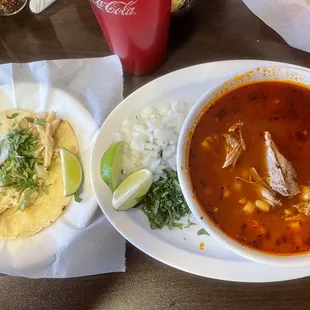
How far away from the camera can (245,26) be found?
6.25 feet

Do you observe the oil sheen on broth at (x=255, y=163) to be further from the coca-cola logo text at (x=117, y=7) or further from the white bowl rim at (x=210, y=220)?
the coca-cola logo text at (x=117, y=7)

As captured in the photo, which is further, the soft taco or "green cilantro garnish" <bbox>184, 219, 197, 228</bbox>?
the soft taco

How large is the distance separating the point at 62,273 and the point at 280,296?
27.4 inches

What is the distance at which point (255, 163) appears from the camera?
1.46m

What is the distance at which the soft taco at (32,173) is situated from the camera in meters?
1.78

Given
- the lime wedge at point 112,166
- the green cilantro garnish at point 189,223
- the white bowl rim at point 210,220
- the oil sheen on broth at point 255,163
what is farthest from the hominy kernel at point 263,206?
the lime wedge at point 112,166

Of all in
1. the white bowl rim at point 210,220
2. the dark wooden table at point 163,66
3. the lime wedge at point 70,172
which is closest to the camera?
the white bowl rim at point 210,220

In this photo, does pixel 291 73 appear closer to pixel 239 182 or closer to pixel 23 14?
pixel 239 182

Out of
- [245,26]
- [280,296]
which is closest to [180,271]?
[280,296]

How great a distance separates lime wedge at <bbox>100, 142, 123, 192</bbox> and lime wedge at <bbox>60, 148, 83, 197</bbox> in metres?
0.18

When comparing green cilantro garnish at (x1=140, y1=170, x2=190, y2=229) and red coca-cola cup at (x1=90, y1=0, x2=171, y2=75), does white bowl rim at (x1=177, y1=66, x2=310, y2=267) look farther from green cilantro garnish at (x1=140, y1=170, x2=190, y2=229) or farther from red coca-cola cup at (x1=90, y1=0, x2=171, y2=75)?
red coca-cola cup at (x1=90, y1=0, x2=171, y2=75)

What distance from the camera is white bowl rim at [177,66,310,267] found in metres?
1.37

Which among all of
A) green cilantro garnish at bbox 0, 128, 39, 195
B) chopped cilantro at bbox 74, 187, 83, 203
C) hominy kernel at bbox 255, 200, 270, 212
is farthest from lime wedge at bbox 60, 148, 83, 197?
hominy kernel at bbox 255, 200, 270, 212

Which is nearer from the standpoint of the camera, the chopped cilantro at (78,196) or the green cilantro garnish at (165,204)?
the green cilantro garnish at (165,204)
